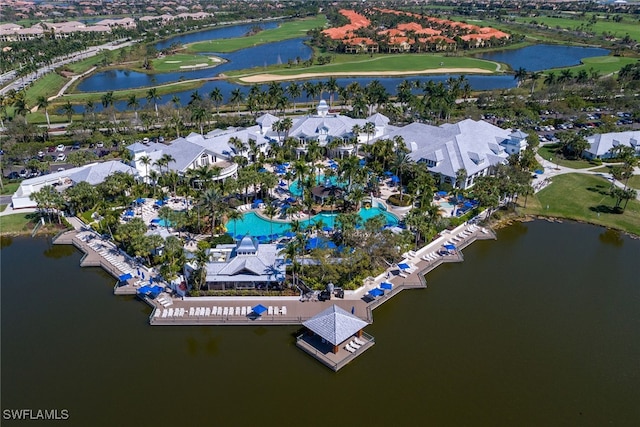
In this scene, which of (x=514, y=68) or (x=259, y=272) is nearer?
(x=259, y=272)

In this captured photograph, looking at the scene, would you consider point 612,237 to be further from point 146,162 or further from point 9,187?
point 9,187

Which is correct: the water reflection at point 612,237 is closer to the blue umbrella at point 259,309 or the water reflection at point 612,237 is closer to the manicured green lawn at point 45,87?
the blue umbrella at point 259,309

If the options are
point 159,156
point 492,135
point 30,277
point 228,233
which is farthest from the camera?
point 492,135

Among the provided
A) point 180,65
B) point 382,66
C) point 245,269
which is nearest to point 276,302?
point 245,269

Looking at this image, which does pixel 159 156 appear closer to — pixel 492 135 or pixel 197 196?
pixel 197 196

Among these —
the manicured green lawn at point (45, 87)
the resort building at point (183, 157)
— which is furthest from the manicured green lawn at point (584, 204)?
the manicured green lawn at point (45, 87)

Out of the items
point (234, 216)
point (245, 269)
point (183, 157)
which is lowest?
point (245, 269)

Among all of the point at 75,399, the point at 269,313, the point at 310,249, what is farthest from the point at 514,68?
the point at 75,399
